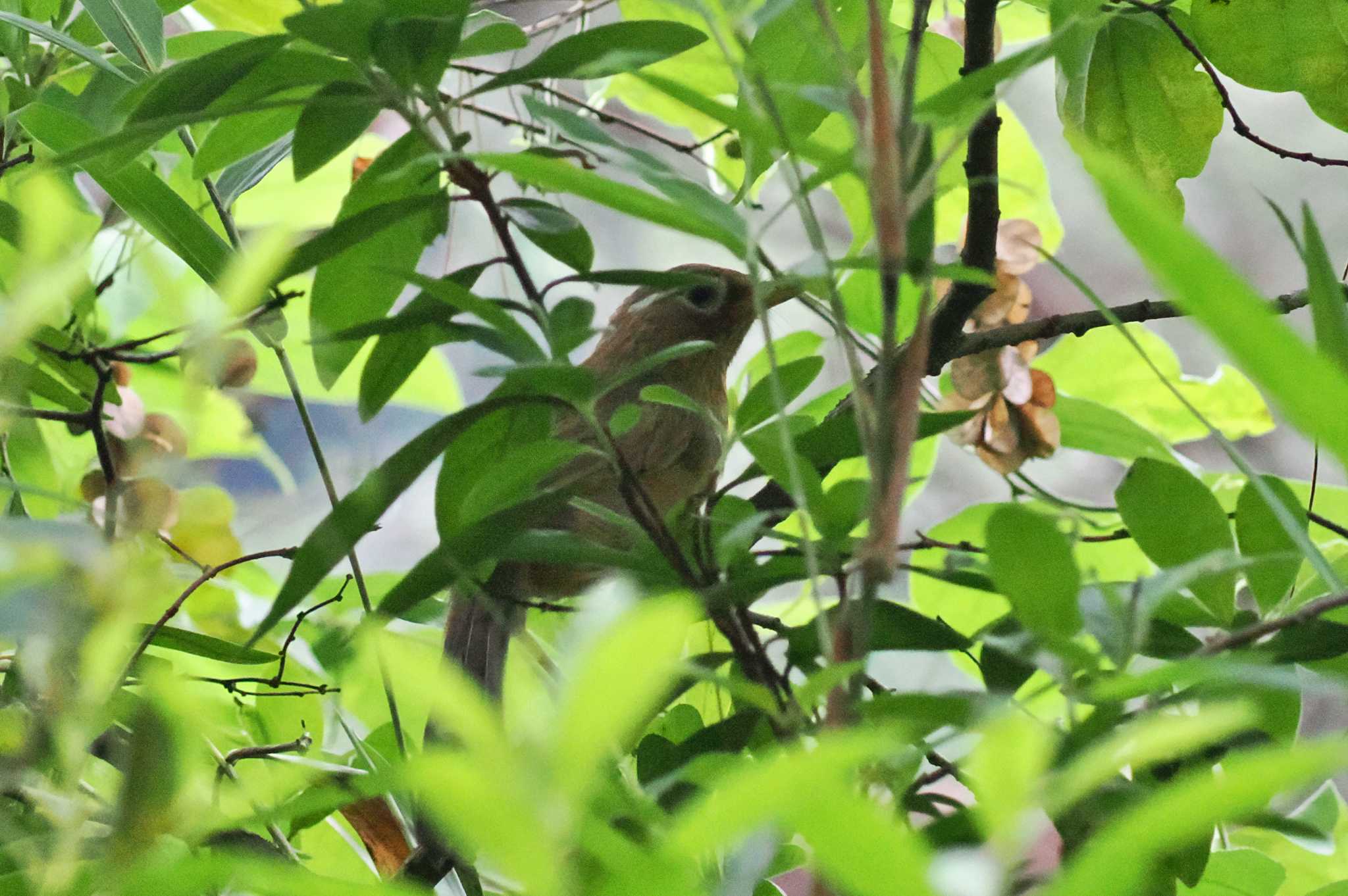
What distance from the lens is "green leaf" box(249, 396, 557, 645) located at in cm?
40

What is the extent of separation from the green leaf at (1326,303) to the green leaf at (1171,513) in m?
0.11

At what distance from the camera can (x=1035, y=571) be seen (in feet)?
1.09

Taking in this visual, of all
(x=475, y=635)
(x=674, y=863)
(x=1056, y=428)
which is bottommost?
(x=475, y=635)

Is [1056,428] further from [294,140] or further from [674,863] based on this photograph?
[674,863]

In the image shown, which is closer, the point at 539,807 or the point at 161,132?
the point at 539,807

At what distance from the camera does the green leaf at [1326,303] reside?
1.11 feet

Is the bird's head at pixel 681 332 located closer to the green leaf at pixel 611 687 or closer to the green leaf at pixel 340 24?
the green leaf at pixel 340 24

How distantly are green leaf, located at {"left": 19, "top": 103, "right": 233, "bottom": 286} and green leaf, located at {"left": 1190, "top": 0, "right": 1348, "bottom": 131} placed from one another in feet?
1.80

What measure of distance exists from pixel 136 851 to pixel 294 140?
308 millimetres

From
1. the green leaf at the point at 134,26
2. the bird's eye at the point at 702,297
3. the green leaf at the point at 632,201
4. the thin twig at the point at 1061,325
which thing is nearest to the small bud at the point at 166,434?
the green leaf at the point at 134,26

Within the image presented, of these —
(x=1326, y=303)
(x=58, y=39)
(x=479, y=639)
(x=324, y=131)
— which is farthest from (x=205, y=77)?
(x=479, y=639)

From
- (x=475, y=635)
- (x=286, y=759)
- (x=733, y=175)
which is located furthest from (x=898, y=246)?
(x=733, y=175)

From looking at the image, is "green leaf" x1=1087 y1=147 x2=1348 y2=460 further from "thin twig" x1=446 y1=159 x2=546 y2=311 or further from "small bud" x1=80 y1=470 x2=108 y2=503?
"small bud" x1=80 y1=470 x2=108 y2=503

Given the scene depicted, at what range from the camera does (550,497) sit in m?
0.45
